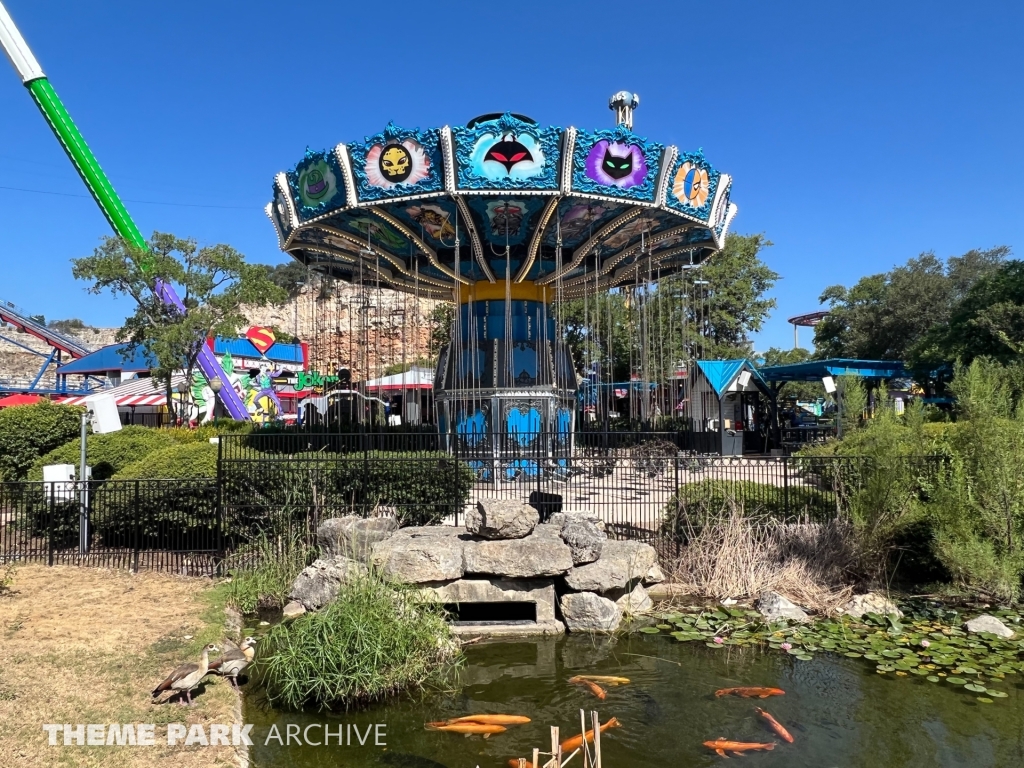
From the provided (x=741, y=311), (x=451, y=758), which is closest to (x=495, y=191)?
(x=451, y=758)

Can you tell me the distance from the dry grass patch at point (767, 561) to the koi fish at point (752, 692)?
2.77 m

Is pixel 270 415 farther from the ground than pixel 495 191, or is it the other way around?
pixel 495 191

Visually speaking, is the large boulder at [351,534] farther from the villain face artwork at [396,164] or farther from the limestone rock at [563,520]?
the villain face artwork at [396,164]

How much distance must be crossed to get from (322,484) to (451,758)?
6.03 m

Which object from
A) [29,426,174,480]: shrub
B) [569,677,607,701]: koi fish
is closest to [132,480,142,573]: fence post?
[29,426,174,480]: shrub

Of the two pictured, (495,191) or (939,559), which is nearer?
(939,559)

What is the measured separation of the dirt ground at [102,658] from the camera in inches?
190

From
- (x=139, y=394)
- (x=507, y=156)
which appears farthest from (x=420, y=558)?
(x=139, y=394)

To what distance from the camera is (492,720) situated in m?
5.93

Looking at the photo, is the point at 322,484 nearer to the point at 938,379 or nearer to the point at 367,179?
the point at 367,179

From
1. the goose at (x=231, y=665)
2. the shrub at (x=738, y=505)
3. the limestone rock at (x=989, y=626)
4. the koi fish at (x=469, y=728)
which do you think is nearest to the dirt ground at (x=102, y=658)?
the goose at (x=231, y=665)

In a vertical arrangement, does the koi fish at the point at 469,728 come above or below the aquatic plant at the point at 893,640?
below

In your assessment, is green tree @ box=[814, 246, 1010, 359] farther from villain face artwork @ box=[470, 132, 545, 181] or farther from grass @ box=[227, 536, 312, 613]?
grass @ box=[227, 536, 312, 613]

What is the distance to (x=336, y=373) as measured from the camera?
139 feet
